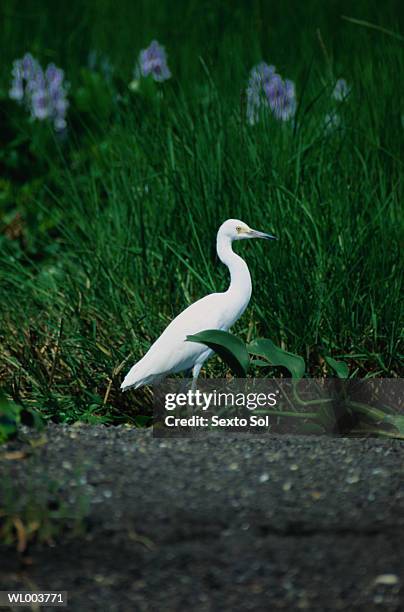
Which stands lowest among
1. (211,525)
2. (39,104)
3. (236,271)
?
(211,525)

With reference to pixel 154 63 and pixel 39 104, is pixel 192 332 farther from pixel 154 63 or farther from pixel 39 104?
pixel 39 104

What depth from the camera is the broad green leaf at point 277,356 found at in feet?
8.49

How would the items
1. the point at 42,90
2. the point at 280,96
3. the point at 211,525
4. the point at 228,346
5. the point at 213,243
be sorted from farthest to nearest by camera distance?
the point at 42,90
the point at 280,96
the point at 213,243
the point at 228,346
the point at 211,525

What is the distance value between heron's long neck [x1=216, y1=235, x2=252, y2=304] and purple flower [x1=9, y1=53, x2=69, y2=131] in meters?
2.23

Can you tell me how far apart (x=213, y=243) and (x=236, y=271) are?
2.39ft

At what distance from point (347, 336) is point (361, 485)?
Answer: 97cm

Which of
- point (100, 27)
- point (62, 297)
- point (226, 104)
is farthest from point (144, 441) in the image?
point (100, 27)

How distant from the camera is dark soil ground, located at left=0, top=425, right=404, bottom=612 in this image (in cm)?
175

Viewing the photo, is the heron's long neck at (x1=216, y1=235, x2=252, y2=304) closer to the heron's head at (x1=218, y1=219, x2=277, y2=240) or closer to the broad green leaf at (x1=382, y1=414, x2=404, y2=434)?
the heron's head at (x1=218, y1=219, x2=277, y2=240)

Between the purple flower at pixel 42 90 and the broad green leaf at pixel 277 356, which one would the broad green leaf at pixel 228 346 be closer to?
the broad green leaf at pixel 277 356

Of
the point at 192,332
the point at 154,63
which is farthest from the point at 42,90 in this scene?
the point at 192,332

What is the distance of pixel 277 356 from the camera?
261cm

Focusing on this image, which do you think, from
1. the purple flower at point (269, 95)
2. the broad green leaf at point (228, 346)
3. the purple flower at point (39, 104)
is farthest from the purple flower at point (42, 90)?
the broad green leaf at point (228, 346)

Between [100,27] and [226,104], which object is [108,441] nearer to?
[226,104]
